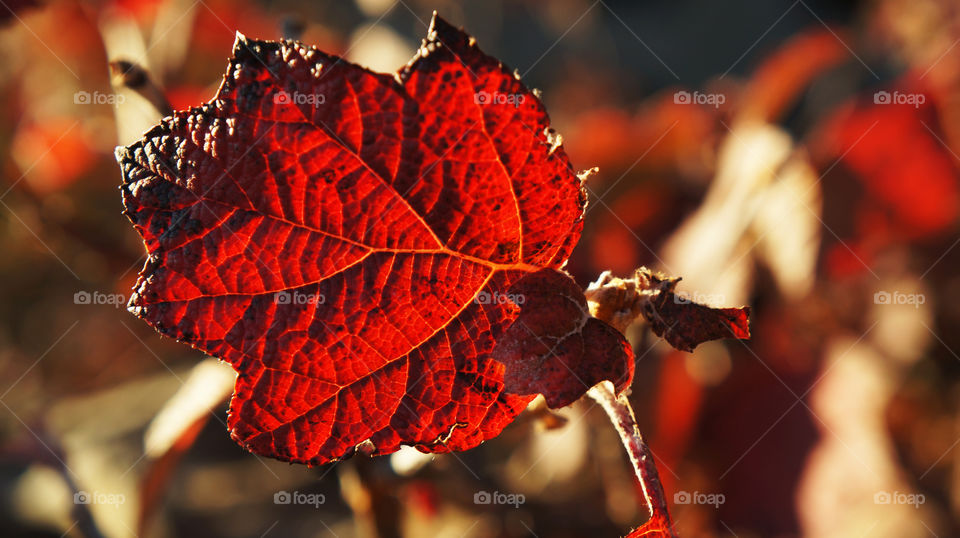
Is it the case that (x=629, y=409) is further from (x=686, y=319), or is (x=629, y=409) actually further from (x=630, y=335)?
(x=630, y=335)

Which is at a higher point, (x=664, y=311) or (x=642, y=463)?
(x=664, y=311)

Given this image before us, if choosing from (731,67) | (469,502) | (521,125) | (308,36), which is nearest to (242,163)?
(521,125)

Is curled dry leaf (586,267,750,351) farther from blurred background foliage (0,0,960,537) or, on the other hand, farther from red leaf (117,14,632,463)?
blurred background foliage (0,0,960,537)

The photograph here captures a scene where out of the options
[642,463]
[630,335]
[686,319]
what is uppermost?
[630,335]

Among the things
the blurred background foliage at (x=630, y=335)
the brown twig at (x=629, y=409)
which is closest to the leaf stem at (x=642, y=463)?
the brown twig at (x=629, y=409)

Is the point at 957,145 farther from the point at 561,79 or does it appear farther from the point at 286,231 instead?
→ the point at 286,231

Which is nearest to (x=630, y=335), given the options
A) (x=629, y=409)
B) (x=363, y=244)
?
(x=629, y=409)
